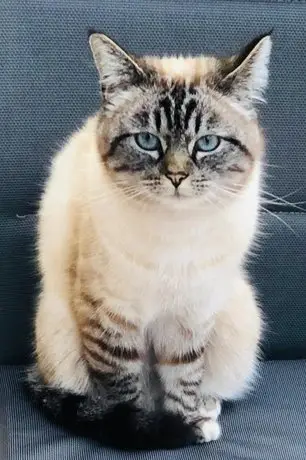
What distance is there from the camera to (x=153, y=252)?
125 centimetres

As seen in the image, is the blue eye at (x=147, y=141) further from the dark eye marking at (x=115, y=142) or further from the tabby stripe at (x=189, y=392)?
the tabby stripe at (x=189, y=392)

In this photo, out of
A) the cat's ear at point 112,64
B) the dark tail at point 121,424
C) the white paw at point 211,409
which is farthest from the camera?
the white paw at point 211,409

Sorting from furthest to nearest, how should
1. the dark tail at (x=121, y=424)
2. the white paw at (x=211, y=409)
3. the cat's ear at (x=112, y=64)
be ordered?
1. the white paw at (x=211, y=409)
2. the dark tail at (x=121, y=424)
3. the cat's ear at (x=112, y=64)

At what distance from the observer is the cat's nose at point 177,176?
1.16 metres

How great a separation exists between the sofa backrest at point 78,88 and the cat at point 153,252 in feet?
0.22

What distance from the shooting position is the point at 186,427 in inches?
51.6

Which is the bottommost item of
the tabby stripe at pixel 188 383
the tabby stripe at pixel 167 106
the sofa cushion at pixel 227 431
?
the sofa cushion at pixel 227 431

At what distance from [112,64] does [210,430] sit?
1.90ft

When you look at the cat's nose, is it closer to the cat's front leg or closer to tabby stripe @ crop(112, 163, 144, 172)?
tabby stripe @ crop(112, 163, 144, 172)

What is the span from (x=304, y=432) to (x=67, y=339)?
1.32 ft

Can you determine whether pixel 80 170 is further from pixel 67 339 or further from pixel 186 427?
pixel 186 427

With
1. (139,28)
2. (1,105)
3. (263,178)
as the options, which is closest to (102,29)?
(139,28)

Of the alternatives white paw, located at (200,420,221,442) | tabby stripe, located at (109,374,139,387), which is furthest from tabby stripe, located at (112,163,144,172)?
white paw, located at (200,420,221,442)

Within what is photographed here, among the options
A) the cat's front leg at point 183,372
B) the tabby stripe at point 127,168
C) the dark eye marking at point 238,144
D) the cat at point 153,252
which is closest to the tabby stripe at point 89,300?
the cat at point 153,252
